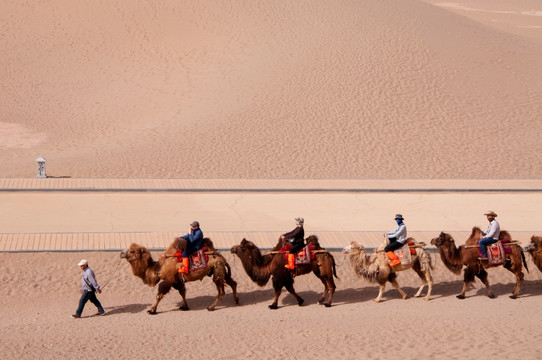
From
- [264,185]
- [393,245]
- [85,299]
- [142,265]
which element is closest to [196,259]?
[142,265]

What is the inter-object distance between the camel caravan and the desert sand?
55cm

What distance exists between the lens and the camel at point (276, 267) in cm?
1838

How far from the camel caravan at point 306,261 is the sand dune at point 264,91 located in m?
13.0

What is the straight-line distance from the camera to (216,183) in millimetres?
29219

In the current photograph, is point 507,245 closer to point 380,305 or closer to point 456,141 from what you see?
point 380,305

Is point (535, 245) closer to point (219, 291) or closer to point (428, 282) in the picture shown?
point (428, 282)

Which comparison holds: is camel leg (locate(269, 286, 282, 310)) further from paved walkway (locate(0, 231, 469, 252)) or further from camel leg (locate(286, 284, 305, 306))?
paved walkway (locate(0, 231, 469, 252))

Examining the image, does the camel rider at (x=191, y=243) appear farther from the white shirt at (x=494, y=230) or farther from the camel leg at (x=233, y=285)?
the white shirt at (x=494, y=230)

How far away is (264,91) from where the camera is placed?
40656 millimetres

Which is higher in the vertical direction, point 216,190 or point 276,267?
point 216,190

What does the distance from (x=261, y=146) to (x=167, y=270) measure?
1710cm

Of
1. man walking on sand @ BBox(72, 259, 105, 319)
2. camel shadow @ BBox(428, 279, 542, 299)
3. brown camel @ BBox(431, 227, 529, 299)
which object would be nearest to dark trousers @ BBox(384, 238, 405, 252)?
brown camel @ BBox(431, 227, 529, 299)

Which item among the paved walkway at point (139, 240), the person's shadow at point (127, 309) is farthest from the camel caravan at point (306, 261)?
the paved walkway at point (139, 240)

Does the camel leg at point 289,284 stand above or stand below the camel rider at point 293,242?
below
